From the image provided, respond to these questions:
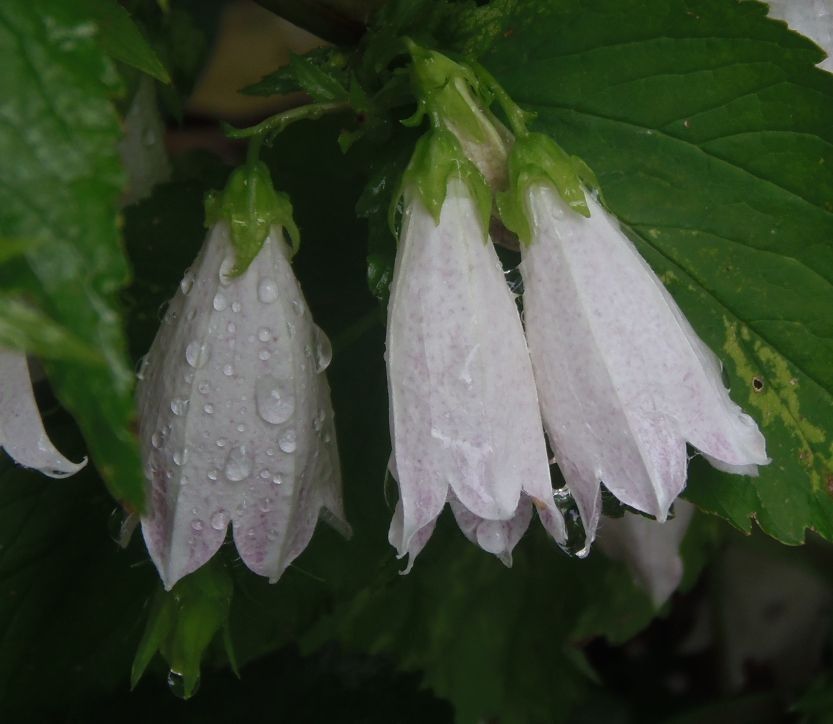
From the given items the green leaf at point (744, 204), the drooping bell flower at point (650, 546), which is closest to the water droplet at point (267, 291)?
the green leaf at point (744, 204)

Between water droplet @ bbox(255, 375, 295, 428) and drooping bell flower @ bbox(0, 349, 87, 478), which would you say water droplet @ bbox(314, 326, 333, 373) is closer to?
water droplet @ bbox(255, 375, 295, 428)

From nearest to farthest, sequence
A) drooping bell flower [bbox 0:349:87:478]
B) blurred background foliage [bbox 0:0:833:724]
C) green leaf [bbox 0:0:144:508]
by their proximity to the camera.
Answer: green leaf [bbox 0:0:144:508], drooping bell flower [bbox 0:349:87:478], blurred background foliage [bbox 0:0:833:724]

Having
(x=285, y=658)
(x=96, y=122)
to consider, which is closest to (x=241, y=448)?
(x=96, y=122)

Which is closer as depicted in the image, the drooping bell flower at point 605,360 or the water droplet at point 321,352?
the drooping bell flower at point 605,360

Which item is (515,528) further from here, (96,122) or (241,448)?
(96,122)

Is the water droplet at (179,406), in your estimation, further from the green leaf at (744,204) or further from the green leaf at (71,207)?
the green leaf at (744,204)

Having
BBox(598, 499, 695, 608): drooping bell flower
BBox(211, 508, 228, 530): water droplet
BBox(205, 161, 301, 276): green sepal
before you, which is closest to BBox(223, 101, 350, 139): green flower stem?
BBox(205, 161, 301, 276): green sepal

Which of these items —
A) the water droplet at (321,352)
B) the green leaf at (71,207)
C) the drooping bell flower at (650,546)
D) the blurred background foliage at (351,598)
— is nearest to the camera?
the green leaf at (71,207)
